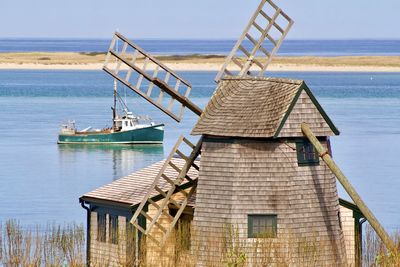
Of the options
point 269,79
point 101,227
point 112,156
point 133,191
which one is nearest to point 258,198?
point 269,79

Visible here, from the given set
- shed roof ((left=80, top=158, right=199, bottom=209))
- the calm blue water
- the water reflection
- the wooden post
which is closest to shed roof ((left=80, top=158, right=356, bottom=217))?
shed roof ((left=80, top=158, right=199, bottom=209))

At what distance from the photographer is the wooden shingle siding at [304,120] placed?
112 feet

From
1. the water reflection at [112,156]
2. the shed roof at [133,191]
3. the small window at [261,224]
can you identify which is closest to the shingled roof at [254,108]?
the small window at [261,224]

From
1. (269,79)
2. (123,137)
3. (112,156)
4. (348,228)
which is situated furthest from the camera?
(123,137)

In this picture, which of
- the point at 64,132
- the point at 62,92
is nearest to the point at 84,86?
the point at 62,92

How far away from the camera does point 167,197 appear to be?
36.0 meters

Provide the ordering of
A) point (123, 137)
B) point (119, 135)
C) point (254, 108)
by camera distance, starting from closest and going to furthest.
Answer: point (254, 108) → point (119, 135) → point (123, 137)

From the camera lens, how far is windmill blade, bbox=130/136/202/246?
35812mm

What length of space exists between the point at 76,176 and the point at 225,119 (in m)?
35.9

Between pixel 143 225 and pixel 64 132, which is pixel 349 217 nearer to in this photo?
pixel 143 225

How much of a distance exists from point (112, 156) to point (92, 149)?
4.75 m

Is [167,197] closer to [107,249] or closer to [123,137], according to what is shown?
[107,249]

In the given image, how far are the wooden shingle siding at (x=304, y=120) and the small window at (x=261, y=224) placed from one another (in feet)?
6.59

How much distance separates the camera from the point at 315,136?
3434 centimetres
